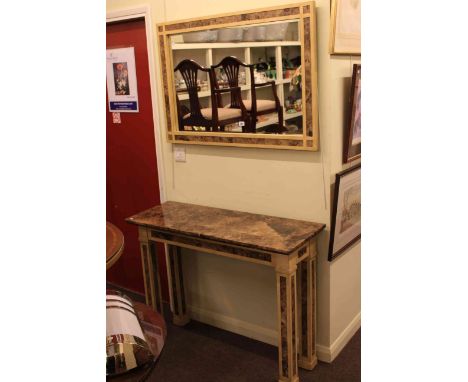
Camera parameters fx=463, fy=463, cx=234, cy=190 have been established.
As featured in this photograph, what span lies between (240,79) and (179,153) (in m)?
0.72

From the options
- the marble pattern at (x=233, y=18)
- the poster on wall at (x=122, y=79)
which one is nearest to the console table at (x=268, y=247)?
the poster on wall at (x=122, y=79)

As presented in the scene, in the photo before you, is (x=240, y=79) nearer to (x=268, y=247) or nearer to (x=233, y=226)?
(x=233, y=226)

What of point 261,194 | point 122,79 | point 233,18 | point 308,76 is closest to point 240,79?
point 233,18

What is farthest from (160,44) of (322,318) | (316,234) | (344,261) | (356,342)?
(356,342)

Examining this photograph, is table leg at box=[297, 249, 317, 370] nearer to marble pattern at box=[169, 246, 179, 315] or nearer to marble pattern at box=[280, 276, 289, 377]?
marble pattern at box=[280, 276, 289, 377]

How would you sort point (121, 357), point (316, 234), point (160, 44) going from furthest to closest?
point (160, 44), point (316, 234), point (121, 357)

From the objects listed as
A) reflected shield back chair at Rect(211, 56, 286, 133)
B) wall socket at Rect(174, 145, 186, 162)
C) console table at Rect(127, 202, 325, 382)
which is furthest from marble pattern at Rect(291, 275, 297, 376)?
wall socket at Rect(174, 145, 186, 162)

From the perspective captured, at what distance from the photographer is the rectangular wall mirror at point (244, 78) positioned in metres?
2.40

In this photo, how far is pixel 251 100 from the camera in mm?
2635
